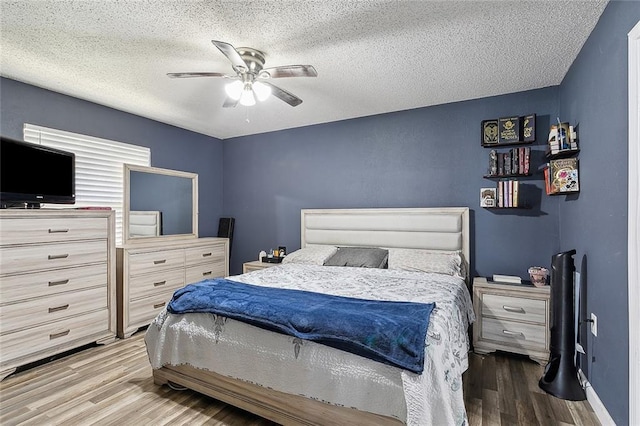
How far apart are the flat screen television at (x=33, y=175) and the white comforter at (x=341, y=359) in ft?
5.38

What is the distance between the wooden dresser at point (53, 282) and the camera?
2.53m

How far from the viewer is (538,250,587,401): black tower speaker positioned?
7.20 ft

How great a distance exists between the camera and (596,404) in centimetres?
204

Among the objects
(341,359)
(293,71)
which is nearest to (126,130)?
(293,71)

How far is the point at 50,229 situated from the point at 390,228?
331 cm

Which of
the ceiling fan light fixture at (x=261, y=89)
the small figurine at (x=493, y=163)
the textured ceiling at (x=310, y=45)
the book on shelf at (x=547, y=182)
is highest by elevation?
the textured ceiling at (x=310, y=45)

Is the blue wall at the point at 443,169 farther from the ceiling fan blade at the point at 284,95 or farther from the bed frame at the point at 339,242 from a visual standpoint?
the ceiling fan blade at the point at 284,95

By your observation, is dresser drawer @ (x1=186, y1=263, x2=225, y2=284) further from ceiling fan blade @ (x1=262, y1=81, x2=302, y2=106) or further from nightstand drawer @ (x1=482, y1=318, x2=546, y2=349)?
nightstand drawer @ (x1=482, y1=318, x2=546, y2=349)

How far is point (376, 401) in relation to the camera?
1.61 meters

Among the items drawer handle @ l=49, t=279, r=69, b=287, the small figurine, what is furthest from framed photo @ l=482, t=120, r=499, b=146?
drawer handle @ l=49, t=279, r=69, b=287

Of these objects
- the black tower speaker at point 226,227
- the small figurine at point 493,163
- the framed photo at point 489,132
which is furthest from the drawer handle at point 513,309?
the black tower speaker at point 226,227

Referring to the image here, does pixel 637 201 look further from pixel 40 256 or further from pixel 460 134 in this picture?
pixel 40 256

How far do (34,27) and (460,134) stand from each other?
3.76m

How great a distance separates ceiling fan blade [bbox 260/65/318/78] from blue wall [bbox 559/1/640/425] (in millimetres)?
1727
